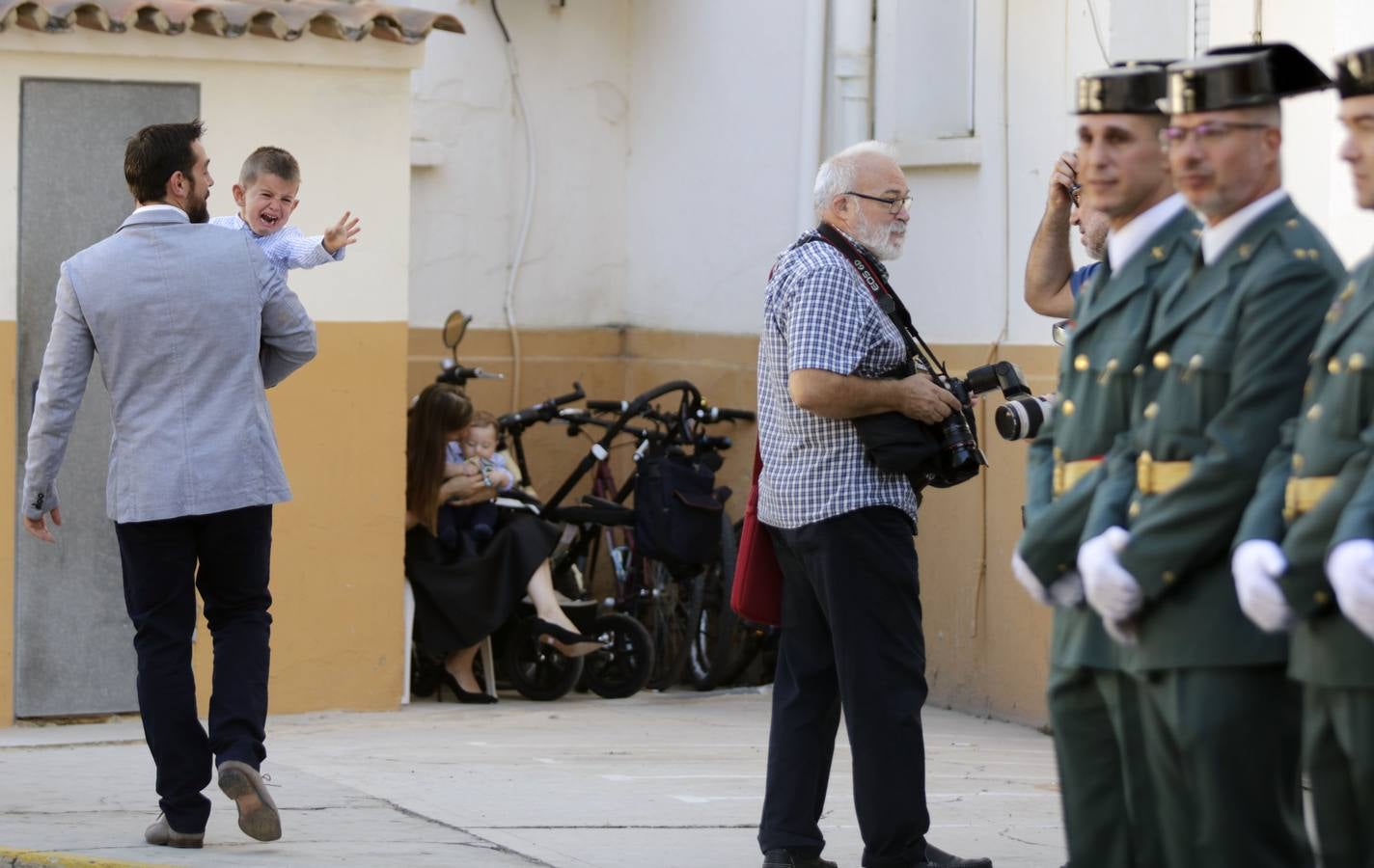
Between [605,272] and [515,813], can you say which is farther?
[605,272]

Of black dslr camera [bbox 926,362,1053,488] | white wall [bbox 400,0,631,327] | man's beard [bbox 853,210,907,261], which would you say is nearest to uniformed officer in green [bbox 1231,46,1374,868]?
black dslr camera [bbox 926,362,1053,488]

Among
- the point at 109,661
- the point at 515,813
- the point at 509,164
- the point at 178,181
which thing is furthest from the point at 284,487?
the point at 509,164

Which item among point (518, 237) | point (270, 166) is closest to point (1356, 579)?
point (270, 166)

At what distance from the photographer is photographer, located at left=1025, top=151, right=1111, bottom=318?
616cm

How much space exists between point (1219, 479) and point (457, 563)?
238 inches

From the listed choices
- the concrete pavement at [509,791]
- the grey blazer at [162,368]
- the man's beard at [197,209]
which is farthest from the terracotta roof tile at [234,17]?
the concrete pavement at [509,791]

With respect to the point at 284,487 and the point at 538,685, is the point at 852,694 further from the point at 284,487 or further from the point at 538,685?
the point at 538,685

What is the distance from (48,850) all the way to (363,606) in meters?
3.16

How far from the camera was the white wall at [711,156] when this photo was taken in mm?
11016

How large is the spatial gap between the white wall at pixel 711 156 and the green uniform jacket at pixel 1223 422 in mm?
6619

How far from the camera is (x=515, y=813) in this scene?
23.1 feet

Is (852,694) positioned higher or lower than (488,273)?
lower

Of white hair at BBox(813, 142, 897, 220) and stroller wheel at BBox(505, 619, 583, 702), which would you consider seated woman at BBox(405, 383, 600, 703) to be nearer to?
stroller wheel at BBox(505, 619, 583, 702)

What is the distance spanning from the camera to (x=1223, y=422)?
3975mm
